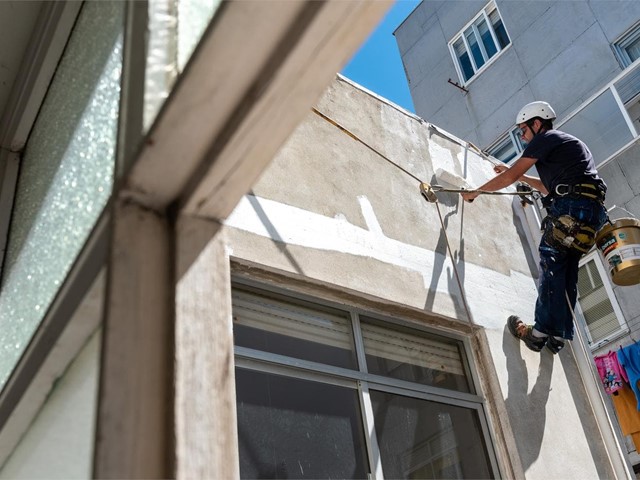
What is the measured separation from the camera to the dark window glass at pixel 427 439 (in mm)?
3568

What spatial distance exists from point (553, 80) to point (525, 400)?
11.5 meters

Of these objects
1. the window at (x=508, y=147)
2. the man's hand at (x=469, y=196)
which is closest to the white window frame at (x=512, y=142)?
the window at (x=508, y=147)

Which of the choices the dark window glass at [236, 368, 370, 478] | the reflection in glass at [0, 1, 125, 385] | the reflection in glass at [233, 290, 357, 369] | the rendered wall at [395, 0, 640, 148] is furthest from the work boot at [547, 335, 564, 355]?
the rendered wall at [395, 0, 640, 148]

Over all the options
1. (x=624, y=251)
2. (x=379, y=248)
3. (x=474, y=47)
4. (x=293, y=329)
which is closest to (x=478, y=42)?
(x=474, y=47)

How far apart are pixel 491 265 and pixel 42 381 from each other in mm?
3996

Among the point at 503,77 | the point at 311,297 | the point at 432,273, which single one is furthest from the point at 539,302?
the point at 503,77

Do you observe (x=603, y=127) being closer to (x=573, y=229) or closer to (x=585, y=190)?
(x=585, y=190)

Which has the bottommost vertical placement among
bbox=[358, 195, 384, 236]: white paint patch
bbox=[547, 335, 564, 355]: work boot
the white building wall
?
the white building wall

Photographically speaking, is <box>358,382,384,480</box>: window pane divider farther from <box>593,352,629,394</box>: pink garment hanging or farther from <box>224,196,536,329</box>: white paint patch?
<box>593,352,629,394</box>: pink garment hanging

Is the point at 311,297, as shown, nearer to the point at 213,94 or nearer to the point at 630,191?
the point at 213,94

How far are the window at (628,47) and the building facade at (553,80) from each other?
2 cm

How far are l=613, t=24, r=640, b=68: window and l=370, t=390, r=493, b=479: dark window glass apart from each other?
11248mm

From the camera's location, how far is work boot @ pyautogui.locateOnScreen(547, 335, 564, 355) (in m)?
4.67

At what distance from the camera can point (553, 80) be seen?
14344mm
